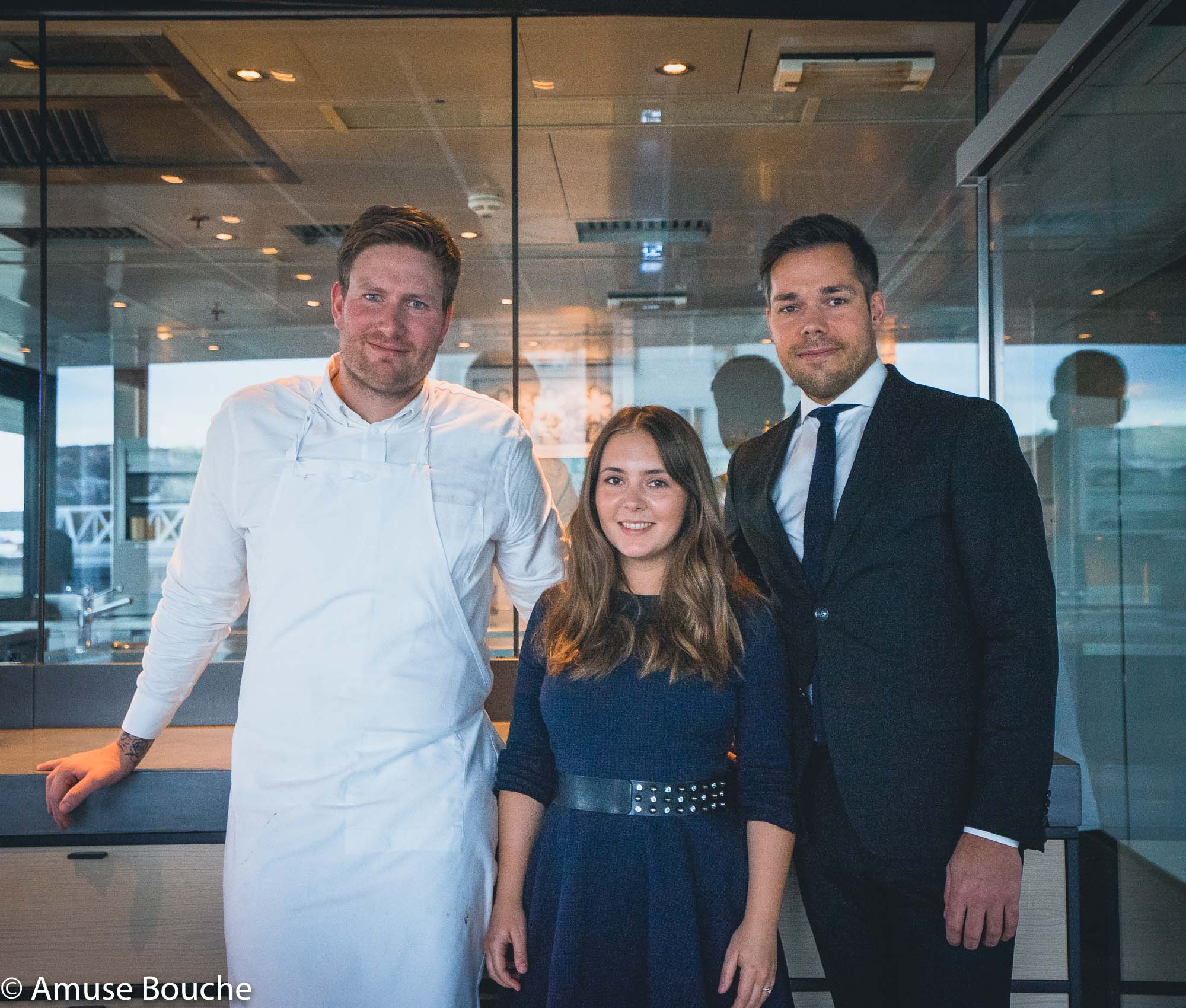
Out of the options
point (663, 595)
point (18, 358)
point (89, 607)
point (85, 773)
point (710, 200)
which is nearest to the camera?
point (663, 595)

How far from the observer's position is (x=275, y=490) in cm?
Answer: 155

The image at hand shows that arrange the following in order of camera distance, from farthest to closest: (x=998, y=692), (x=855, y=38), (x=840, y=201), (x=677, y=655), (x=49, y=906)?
(x=840, y=201) → (x=855, y=38) → (x=49, y=906) → (x=677, y=655) → (x=998, y=692)

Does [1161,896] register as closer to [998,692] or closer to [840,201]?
[998,692]

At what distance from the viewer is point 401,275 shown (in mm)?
1554

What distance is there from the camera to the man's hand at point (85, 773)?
1.67 m

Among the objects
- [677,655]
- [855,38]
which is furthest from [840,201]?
[677,655]

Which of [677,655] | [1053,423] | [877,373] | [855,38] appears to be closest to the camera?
[677,655]

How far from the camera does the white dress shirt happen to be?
1.51 metres

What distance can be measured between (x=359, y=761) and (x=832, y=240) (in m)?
1.11

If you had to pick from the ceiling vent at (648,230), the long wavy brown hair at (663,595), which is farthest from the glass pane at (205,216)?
the long wavy brown hair at (663,595)

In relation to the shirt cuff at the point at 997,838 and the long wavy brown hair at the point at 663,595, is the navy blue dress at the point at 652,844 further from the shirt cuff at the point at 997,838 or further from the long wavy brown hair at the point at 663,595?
the shirt cuff at the point at 997,838

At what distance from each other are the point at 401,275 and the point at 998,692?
3.64ft

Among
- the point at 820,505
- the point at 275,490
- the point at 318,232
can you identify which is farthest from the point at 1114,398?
the point at 318,232

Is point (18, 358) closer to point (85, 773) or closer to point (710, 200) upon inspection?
point (85, 773)
